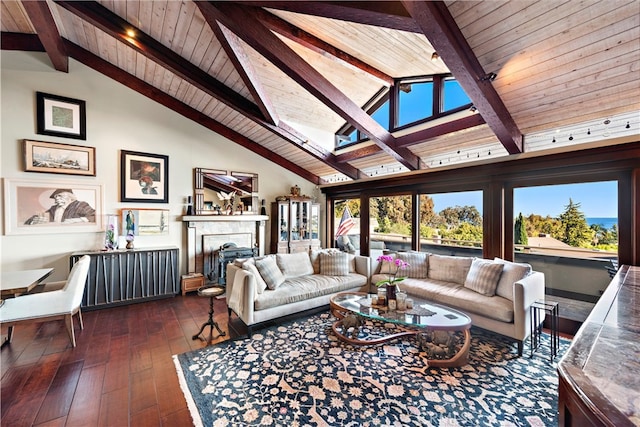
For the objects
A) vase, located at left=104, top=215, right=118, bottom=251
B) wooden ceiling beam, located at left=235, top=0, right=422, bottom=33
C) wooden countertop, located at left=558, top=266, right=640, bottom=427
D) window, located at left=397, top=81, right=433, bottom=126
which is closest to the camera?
wooden countertop, located at left=558, top=266, right=640, bottom=427

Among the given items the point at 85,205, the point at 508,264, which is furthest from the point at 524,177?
the point at 85,205

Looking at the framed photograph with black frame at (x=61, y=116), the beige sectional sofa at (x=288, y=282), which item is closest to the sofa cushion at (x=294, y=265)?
the beige sectional sofa at (x=288, y=282)

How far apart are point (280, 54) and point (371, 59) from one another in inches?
51.7

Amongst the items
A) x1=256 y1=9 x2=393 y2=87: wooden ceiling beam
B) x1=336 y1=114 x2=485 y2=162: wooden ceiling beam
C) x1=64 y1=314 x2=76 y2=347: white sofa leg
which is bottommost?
x1=64 y1=314 x2=76 y2=347: white sofa leg

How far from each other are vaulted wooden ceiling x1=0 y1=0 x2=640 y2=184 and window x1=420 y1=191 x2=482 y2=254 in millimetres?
824

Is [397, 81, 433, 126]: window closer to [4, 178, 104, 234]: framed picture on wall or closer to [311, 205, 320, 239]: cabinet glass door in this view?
[311, 205, 320, 239]: cabinet glass door

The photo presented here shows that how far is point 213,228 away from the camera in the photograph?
17.5ft

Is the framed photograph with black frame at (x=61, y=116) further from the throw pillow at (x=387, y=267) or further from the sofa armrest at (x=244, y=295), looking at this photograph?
the throw pillow at (x=387, y=267)

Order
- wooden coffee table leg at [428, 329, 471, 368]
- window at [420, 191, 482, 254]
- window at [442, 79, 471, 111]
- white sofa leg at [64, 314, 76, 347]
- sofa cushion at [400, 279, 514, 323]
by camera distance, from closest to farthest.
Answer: wooden coffee table leg at [428, 329, 471, 368] → white sofa leg at [64, 314, 76, 347] → sofa cushion at [400, 279, 514, 323] → window at [442, 79, 471, 111] → window at [420, 191, 482, 254]

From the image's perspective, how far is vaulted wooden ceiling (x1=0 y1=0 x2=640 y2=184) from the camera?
6.77ft

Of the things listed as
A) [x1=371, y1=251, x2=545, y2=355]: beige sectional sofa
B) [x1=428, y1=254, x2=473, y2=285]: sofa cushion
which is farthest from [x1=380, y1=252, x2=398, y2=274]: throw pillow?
[x1=428, y1=254, x2=473, y2=285]: sofa cushion

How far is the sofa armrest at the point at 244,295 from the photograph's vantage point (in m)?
2.99

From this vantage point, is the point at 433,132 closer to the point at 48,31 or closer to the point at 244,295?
the point at 244,295

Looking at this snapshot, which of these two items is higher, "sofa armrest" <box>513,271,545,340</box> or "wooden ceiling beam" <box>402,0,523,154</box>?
"wooden ceiling beam" <box>402,0,523,154</box>
